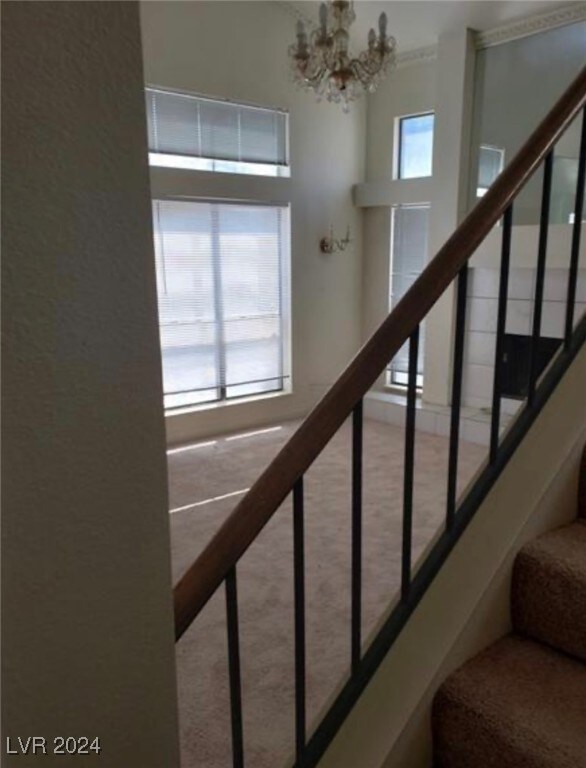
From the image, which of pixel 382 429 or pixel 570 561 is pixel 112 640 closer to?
pixel 570 561

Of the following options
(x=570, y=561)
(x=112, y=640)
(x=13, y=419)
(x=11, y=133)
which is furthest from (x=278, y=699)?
(x=11, y=133)

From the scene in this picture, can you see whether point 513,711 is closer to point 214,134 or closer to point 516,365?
point 516,365

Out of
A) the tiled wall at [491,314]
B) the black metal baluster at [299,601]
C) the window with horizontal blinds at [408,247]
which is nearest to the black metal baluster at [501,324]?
the black metal baluster at [299,601]

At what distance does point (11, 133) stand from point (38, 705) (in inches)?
21.2

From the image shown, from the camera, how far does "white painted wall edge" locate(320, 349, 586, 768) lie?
112cm

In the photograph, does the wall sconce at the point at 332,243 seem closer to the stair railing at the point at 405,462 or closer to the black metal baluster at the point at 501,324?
the stair railing at the point at 405,462

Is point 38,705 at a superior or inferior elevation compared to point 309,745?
superior

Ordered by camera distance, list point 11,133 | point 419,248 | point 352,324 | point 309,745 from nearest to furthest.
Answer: point 11,133 < point 309,745 < point 419,248 < point 352,324

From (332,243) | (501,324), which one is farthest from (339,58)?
(501,324)

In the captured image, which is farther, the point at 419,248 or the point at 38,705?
the point at 419,248

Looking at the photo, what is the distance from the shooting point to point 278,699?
6.37 ft

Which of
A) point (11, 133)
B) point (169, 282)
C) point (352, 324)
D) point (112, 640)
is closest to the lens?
point (11, 133)

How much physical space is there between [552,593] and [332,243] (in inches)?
176

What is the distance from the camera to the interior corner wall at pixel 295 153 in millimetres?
4215
